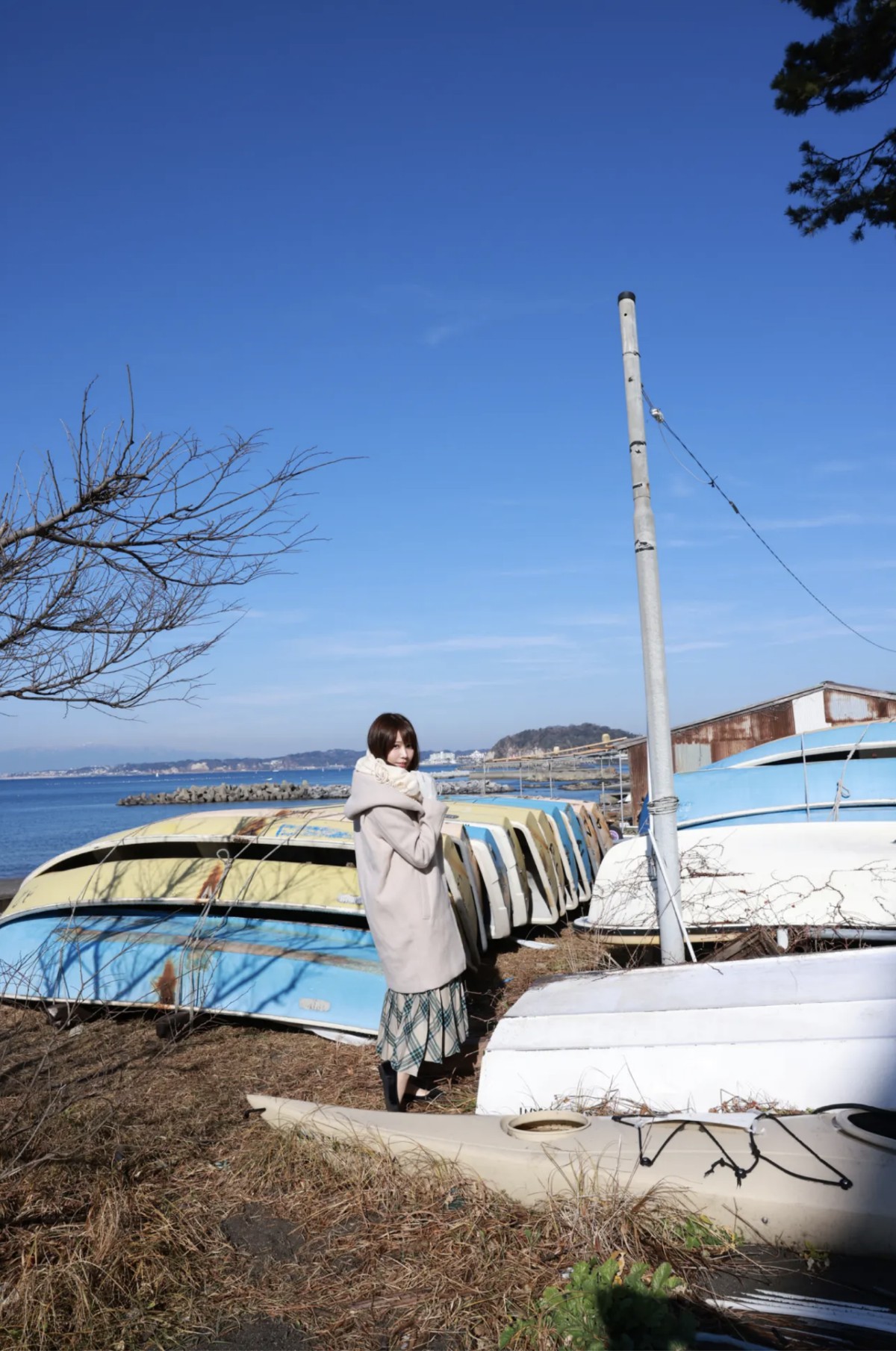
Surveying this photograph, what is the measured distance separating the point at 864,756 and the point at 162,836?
6.87 m

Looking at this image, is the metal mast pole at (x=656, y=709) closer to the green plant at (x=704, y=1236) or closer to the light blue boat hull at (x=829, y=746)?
the green plant at (x=704, y=1236)

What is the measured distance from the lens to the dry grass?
2619 millimetres

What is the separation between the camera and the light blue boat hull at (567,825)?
35.8 ft

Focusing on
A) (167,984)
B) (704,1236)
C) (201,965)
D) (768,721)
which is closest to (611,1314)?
(704,1236)

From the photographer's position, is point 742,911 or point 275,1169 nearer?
point 275,1169

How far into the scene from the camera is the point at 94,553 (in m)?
4.19

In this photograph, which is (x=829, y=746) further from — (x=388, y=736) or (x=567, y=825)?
(x=388, y=736)

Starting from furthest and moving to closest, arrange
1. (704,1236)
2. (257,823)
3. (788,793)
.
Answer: (788,793) < (257,823) < (704,1236)

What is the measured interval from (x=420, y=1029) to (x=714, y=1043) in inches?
50.1

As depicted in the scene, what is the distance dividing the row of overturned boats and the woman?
34 centimetres

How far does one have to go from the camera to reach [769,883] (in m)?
6.19

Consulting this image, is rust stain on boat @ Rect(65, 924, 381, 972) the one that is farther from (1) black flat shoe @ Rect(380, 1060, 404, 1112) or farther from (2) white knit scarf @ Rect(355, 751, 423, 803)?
(2) white knit scarf @ Rect(355, 751, 423, 803)

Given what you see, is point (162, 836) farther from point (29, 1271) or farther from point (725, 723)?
point (725, 723)

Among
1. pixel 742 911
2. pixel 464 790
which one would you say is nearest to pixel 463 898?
pixel 742 911
